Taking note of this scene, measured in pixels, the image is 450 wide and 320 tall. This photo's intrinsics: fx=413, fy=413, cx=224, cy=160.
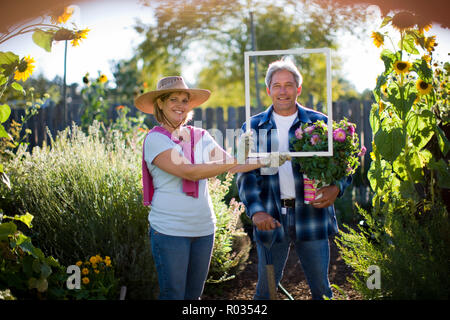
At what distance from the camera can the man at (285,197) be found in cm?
233

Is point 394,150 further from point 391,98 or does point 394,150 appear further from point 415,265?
point 415,265

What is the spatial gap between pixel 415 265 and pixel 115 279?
159cm

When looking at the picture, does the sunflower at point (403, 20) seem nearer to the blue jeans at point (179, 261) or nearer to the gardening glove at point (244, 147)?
the gardening glove at point (244, 147)

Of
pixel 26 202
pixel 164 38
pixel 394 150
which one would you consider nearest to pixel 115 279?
pixel 26 202

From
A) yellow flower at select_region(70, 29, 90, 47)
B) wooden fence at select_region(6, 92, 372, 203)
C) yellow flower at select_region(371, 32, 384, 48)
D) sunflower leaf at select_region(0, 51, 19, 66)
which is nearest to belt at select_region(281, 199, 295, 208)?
yellow flower at select_region(371, 32, 384, 48)

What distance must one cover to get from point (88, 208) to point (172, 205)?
42.1 inches

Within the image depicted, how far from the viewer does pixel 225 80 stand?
530 inches

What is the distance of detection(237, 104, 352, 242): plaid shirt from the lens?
7.63 feet

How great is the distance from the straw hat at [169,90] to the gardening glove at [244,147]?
41cm

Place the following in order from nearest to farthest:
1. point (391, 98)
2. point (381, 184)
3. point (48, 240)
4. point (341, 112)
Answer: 1. point (391, 98)
2. point (381, 184)
3. point (48, 240)
4. point (341, 112)

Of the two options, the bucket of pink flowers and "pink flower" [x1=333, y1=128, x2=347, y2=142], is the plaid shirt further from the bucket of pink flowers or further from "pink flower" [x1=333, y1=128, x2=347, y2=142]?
"pink flower" [x1=333, y1=128, x2=347, y2=142]

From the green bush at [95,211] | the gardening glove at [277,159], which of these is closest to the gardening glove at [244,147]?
the gardening glove at [277,159]
